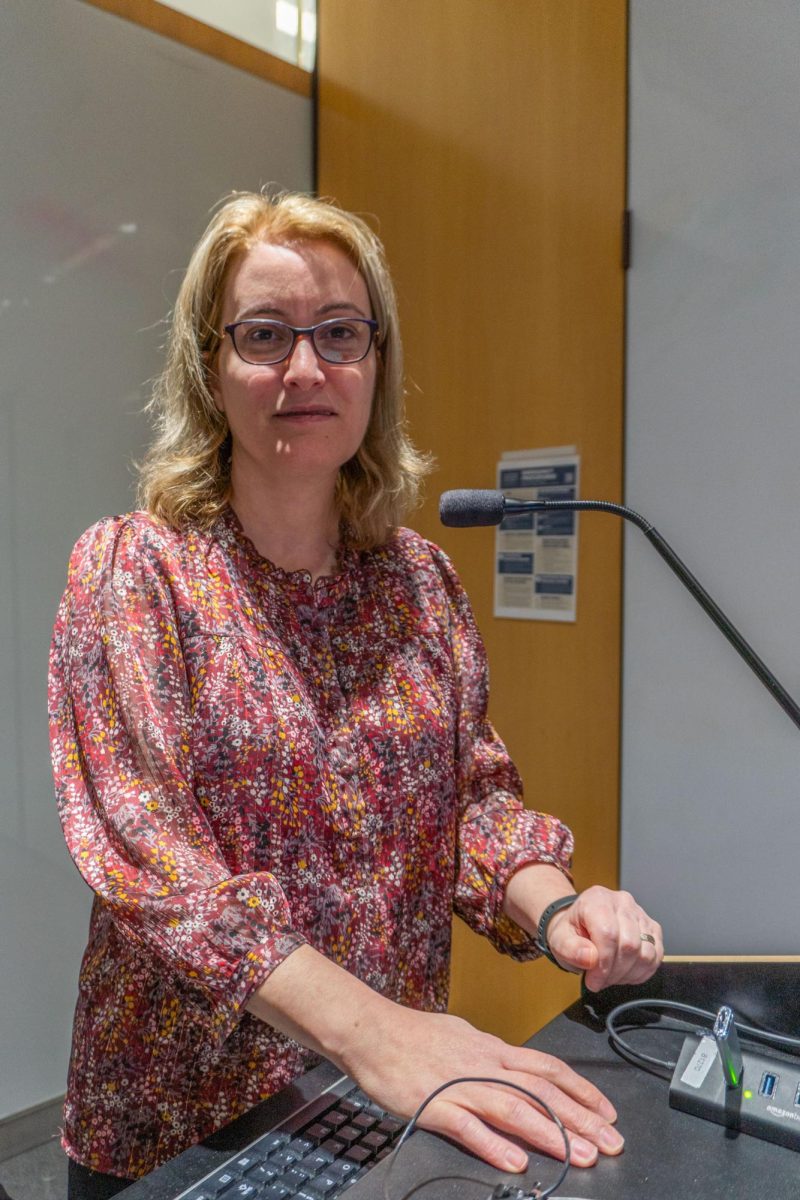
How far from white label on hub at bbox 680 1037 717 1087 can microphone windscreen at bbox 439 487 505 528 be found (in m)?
0.49

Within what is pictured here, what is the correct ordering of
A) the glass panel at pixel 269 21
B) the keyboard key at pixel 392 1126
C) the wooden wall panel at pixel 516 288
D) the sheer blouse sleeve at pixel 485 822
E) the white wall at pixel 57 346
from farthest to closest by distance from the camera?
the glass panel at pixel 269 21 → the white wall at pixel 57 346 → the wooden wall panel at pixel 516 288 → the sheer blouse sleeve at pixel 485 822 → the keyboard key at pixel 392 1126

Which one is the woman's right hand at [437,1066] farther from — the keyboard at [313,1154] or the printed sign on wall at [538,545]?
the printed sign on wall at [538,545]

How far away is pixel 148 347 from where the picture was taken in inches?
87.1

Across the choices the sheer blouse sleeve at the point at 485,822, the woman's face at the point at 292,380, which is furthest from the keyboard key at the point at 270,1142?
the woman's face at the point at 292,380

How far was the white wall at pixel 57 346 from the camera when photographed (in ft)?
6.48

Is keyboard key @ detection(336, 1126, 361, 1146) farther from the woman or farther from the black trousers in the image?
the black trousers

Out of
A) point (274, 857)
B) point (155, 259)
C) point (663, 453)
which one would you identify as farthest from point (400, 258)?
point (274, 857)

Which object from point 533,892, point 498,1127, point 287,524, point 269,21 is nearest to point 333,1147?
point 498,1127

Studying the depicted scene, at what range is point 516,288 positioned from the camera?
6.70ft

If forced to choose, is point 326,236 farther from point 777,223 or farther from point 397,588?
point 777,223

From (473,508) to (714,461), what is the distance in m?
0.86

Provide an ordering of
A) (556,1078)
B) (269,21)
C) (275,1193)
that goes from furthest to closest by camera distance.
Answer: (269,21), (556,1078), (275,1193)

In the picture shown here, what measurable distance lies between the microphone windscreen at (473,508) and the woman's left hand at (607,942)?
389 millimetres

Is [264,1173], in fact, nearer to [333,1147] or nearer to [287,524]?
[333,1147]
